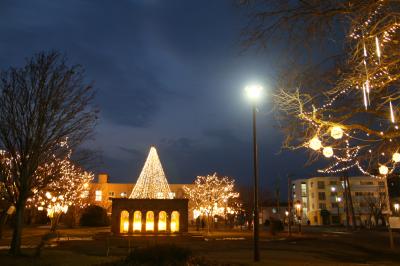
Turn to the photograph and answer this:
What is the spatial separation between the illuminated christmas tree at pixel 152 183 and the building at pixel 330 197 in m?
69.8

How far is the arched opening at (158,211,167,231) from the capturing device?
34.2 m

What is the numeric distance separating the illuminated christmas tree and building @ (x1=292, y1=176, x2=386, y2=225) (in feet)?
229

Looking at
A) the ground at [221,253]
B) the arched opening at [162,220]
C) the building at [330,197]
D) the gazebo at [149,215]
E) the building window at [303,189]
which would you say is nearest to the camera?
the ground at [221,253]

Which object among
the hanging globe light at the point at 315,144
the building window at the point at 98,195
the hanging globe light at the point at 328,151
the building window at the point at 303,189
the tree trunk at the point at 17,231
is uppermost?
the building window at the point at 303,189

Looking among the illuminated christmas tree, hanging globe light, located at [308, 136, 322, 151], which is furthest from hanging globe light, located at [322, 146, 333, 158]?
the illuminated christmas tree

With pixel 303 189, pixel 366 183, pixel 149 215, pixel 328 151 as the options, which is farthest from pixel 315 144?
pixel 303 189

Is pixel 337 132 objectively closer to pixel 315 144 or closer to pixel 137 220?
pixel 315 144

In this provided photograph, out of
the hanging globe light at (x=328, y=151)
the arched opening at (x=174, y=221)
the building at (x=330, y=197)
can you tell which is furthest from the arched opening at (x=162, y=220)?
the building at (x=330, y=197)

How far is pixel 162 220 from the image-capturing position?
34406 millimetres

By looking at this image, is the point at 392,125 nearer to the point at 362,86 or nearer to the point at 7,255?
the point at 362,86

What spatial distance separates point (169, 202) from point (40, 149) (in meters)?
17.2

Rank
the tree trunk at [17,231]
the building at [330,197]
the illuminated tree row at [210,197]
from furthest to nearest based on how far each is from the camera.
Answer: the building at [330,197] → the illuminated tree row at [210,197] → the tree trunk at [17,231]

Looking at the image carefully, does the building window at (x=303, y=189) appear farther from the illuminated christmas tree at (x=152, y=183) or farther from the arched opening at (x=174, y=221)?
the arched opening at (x=174, y=221)

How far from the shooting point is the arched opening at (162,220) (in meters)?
34.2
